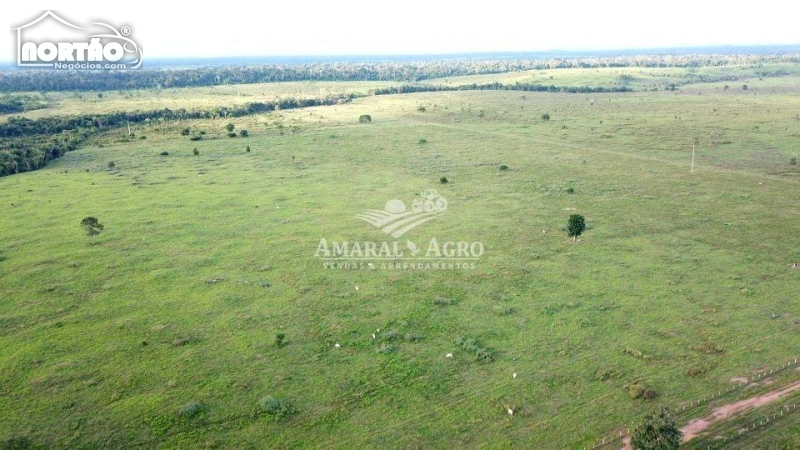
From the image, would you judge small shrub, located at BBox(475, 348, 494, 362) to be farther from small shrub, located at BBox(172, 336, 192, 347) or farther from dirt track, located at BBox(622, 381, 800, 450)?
small shrub, located at BBox(172, 336, 192, 347)

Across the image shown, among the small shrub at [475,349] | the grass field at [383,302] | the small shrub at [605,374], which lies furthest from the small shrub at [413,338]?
the small shrub at [605,374]

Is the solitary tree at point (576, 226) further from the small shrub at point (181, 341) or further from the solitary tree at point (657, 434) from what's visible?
the small shrub at point (181, 341)

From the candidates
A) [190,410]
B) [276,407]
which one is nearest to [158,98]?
[190,410]

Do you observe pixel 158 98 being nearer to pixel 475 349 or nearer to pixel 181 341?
pixel 181 341

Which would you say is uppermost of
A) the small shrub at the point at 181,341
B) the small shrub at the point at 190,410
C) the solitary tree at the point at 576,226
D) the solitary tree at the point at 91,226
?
the solitary tree at the point at 576,226

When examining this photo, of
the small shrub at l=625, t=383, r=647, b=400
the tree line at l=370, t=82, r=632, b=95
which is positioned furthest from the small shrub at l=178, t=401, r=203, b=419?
the tree line at l=370, t=82, r=632, b=95
